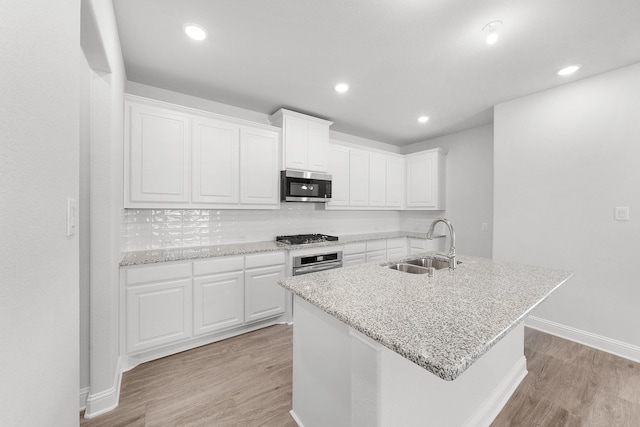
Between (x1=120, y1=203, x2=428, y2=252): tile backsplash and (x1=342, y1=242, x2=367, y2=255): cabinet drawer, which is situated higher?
(x1=120, y1=203, x2=428, y2=252): tile backsplash

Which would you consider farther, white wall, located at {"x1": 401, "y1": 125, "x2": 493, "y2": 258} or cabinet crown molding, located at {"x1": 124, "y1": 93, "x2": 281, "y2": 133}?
white wall, located at {"x1": 401, "y1": 125, "x2": 493, "y2": 258}

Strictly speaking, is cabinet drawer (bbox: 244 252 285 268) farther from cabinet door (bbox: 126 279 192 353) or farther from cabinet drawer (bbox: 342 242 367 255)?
cabinet drawer (bbox: 342 242 367 255)

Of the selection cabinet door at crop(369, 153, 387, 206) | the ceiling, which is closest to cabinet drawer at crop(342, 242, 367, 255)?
cabinet door at crop(369, 153, 387, 206)

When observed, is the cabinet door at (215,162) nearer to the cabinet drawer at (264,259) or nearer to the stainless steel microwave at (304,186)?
the stainless steel microwave at (304,186)

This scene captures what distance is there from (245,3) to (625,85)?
3.32m

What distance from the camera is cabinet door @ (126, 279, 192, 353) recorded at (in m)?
2.07

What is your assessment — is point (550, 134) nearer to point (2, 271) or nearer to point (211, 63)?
point (211, 63)

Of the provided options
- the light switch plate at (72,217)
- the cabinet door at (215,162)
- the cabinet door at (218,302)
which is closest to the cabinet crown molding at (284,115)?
the cabinet door at (215,162)

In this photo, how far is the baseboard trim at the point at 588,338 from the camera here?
2.26m

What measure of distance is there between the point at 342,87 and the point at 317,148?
92 centimetres

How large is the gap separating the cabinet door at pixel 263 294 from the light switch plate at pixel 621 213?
3262 millimetres

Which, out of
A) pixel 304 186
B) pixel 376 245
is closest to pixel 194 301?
pixel 304 186

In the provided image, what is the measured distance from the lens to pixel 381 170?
4.36 m

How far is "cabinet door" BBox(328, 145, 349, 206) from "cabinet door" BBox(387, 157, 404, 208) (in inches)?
37.9
